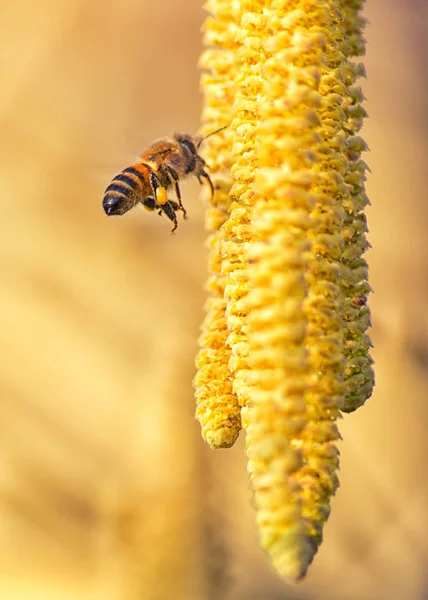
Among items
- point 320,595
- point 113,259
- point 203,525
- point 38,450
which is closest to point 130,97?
point 113,259

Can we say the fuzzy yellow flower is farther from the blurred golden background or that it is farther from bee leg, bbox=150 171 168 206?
the blurred golden background

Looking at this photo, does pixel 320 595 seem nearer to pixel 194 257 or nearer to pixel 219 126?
pixel 194 257

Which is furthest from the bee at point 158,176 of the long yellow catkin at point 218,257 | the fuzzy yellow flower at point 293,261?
the fuzzy yellow flower at point 293,261

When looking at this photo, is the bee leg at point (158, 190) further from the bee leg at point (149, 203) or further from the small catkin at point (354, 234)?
the small catkin at point (354, 234)

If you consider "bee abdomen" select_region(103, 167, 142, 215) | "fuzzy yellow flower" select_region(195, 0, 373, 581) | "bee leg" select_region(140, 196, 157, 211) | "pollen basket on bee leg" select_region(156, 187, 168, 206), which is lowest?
"fuzzy yellow flower" select_region(195, 0, 373, 581)

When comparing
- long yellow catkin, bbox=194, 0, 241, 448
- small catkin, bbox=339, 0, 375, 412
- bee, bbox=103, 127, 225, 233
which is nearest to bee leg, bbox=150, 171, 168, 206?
bee, bbox=103, 127, 225, 233
